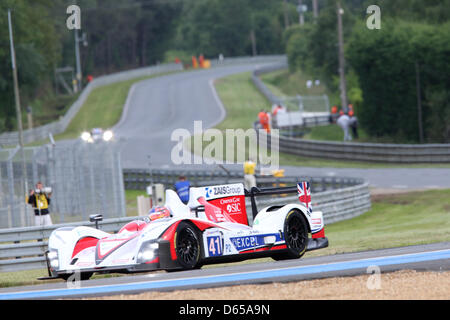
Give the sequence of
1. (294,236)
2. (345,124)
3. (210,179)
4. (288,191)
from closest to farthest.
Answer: (294,236) → (288,191) → (210,179) → (345,124)

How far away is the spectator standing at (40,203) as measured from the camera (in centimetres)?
2038

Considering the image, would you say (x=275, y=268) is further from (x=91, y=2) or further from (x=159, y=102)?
(x=91, y=2)

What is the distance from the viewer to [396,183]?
29156 mm

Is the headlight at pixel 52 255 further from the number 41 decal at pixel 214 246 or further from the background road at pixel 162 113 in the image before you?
the background road at pixel 162 113

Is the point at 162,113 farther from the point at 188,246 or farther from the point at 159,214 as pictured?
the point at 188,246

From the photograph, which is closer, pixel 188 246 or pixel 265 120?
pixel 188 246

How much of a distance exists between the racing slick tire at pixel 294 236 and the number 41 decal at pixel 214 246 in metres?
1.20

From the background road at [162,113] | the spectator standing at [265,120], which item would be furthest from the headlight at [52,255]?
the spectator standing at [265,120]

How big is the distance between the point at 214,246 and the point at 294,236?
1.77 meters

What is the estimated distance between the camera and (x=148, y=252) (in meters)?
10.6

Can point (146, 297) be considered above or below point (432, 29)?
below

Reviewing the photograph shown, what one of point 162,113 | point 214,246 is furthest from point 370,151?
point 162,113
